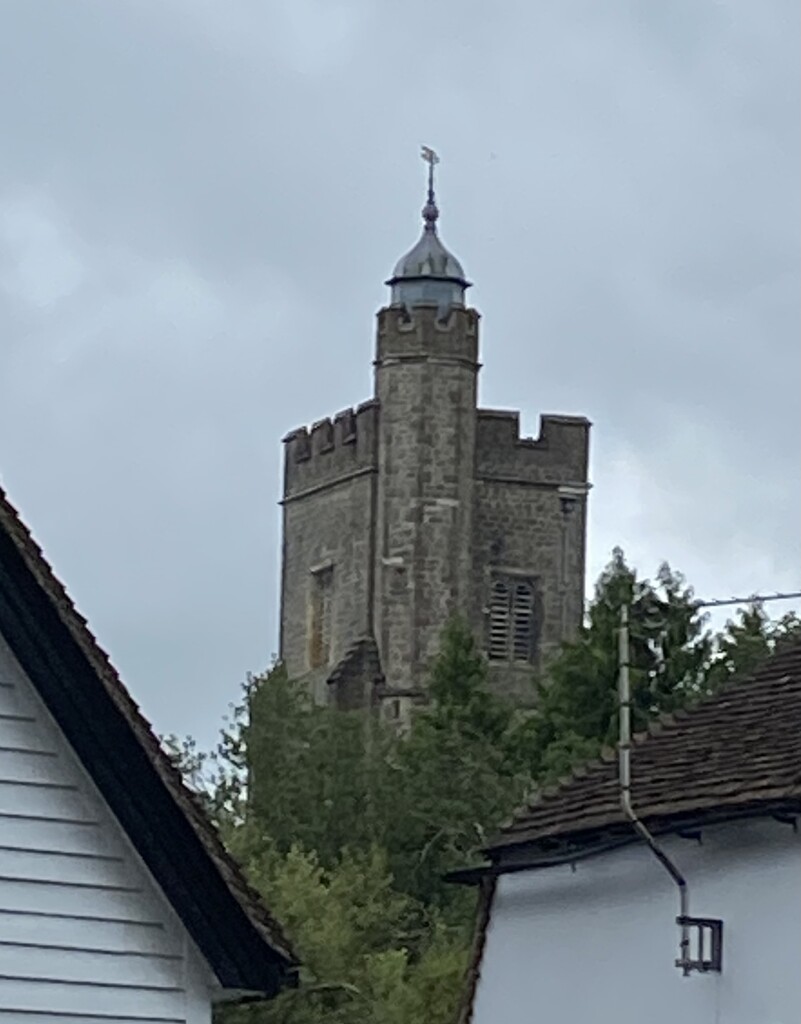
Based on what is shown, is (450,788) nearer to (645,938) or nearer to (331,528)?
(331,528)

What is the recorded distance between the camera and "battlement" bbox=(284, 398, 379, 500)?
11988cm

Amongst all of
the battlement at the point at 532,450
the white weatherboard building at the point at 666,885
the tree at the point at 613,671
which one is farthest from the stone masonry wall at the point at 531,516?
the white weatherboard building at the point at 666,885

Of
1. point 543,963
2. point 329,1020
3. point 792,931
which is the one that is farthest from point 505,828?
point 329,1020

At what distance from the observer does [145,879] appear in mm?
13344

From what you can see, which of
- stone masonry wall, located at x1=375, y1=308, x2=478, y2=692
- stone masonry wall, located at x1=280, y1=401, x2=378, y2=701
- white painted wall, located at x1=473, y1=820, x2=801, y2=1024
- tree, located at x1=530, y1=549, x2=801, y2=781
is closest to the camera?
white painted wall, located at x1=473, y1=820, x2=801, y2=1024

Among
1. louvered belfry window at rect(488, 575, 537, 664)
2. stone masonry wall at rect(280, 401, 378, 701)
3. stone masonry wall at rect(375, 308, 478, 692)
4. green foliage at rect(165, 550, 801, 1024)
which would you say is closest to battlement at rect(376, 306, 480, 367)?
stone masonry wall at rect(375, 308, 478, 692)

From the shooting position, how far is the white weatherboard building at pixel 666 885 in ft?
62.7

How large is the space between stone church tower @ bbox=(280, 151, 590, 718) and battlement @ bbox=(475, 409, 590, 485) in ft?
0.10

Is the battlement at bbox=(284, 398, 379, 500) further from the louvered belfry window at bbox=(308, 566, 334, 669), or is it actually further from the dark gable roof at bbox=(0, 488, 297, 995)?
the dark gable roof at bbox=(0, 488, 297, 995)

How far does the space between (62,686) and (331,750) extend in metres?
65.5

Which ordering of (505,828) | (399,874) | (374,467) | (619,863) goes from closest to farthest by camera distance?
(619,863) < (505,828) < (399,874) < (374,467)

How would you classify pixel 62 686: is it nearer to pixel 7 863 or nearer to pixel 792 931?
pixel 7 863

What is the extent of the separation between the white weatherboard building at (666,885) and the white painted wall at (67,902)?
573 centimetres

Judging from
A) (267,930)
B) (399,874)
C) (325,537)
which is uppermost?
(325,537)
